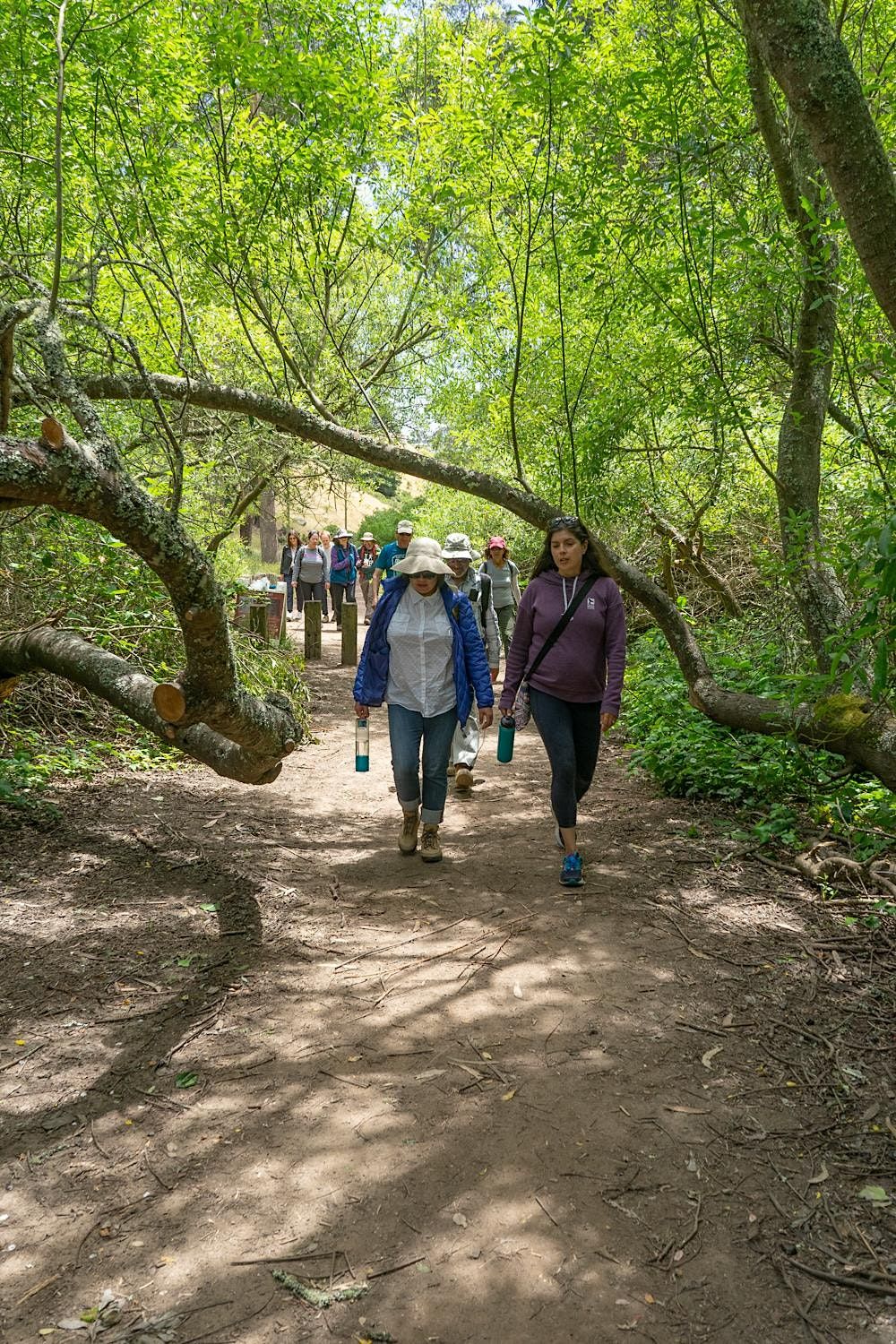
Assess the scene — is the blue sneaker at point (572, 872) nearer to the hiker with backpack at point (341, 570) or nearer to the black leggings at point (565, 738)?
the black leggings at point (565, 738)

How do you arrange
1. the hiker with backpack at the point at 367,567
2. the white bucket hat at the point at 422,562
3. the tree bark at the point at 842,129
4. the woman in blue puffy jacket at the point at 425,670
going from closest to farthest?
the tree bark at the point at 842,129, the white bucket hat at the point at 422,562, the woman in blue puffy jacket at the point at 425,670, the hiker with backpack at the point at 367,567

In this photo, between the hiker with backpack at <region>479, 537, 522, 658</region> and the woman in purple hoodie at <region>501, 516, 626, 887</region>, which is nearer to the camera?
the woman in purple hoodie at <region>501, 516, 626, 887</region>

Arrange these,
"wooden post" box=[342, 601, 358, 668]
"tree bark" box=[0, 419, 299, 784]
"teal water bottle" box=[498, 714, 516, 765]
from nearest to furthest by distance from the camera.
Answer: "tree bark" box=[0, 419, 299, 784], "teal water bottle" box=[498, 714, 516, 765], "wooden post" box=[342, 601, 358, 668]

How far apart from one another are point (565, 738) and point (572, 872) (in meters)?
0.77

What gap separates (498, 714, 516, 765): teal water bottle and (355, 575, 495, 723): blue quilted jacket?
17 centimetres

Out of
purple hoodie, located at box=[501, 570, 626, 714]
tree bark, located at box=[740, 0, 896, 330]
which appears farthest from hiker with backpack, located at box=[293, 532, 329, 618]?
tree bark, located at box=[740, 0, 896, 330]

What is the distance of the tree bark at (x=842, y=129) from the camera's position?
310cm

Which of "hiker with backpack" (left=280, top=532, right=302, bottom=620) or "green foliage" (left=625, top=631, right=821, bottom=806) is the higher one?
"hiker with backpack" (left=280, top=532, right=302, bottom=620)

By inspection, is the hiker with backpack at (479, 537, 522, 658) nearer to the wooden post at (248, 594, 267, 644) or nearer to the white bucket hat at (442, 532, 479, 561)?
the white bucket hat at (442, 532, 479, 561)

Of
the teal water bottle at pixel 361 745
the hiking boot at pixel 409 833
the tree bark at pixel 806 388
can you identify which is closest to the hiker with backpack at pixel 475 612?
the teal water bottle at pixel 361 745

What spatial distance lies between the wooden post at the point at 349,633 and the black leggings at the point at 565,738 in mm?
8871

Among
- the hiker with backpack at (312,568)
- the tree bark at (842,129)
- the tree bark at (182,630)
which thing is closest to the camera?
the tree bark at (842,129)

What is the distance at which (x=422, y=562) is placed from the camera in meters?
5.43

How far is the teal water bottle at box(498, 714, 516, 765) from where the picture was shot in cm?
564
